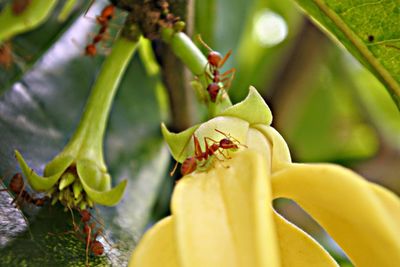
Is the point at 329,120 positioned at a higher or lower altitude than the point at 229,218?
lower

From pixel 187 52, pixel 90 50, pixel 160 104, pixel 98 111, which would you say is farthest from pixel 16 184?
pixel 160 104

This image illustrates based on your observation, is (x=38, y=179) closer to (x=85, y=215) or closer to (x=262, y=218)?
(x=85, y=215)

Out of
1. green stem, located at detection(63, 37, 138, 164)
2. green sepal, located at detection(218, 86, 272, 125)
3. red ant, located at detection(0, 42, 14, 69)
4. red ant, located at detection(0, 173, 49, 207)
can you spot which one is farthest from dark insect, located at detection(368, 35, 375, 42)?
red ant, located at detection(0, 42, 14, 69)

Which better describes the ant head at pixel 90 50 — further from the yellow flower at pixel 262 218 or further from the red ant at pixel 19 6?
the yellow flower at pixel 262 218

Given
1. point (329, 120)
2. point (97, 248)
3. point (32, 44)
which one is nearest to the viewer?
point (97, 248)

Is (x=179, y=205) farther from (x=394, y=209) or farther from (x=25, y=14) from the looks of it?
(x=25, y=14)

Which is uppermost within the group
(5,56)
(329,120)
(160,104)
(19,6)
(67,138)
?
(19,6)

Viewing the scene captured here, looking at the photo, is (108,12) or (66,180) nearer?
(66,180)

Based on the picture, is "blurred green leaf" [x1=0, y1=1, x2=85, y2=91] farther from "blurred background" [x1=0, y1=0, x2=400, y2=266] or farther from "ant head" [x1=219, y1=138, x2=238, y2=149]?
"ant head" [x1=219, y1=138, x2=238, y2=149]
